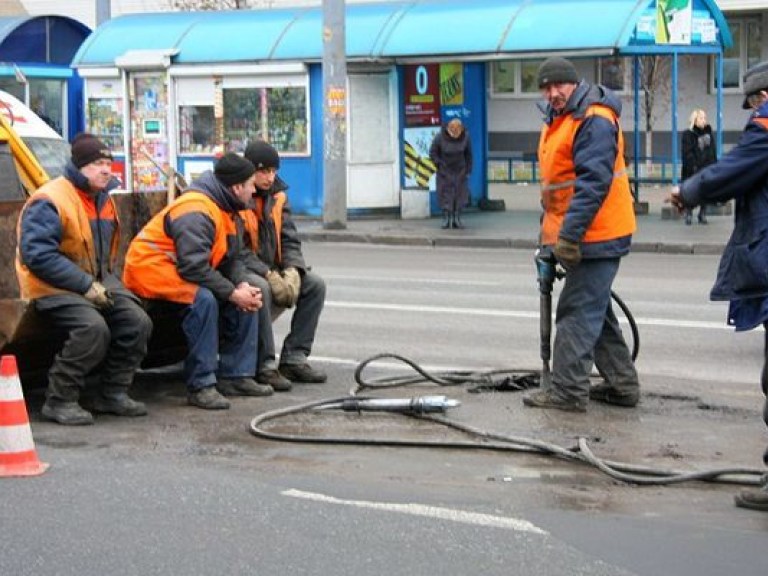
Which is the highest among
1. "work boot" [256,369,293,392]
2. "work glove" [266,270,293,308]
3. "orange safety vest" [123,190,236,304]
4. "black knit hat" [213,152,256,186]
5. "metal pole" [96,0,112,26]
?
"metal pole" [96,0,112,26]

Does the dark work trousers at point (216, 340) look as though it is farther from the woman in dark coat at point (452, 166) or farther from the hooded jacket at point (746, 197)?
the woman in dark coat at point (452, 166)

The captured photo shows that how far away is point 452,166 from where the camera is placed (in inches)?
894

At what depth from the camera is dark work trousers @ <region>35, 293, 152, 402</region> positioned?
789 centimetres

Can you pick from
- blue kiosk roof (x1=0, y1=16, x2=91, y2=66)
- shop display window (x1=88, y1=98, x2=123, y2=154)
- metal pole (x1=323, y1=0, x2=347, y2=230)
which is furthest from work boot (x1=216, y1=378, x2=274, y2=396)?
blue kiosk roof (x1=0, y1=16, x2=91, y2=66)

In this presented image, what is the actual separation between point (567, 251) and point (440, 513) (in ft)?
7.46

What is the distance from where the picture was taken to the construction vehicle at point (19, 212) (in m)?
8.02

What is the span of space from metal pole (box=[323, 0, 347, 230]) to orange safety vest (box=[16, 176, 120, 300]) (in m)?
14.3

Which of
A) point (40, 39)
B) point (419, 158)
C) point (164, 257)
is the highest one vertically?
point (40, 39)

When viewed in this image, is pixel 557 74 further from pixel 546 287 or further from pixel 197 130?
pixel 197 130

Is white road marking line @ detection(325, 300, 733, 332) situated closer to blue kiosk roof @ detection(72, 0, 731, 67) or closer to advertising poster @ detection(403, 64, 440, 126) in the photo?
blue kiosk roof @ detection(72, 0, 731, 67)

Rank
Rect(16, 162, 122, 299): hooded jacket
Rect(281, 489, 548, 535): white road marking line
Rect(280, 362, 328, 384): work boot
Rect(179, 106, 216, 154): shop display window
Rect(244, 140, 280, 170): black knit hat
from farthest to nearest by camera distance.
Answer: Rect(179, 106, 216, 154): shop display window, Rect(280, 362, 328, 384): work boot, Rect(244, 140, 280, 170): black knit hat, Rect(16, 162, 122, 299): hooded jacket, Rect(281, 489, 548, 535): white road marking line

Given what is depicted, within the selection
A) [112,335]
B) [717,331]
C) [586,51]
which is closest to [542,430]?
[112,335]

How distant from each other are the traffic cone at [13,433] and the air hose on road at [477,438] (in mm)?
1348

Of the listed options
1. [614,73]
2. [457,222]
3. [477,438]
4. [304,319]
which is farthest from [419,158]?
[477,438]
